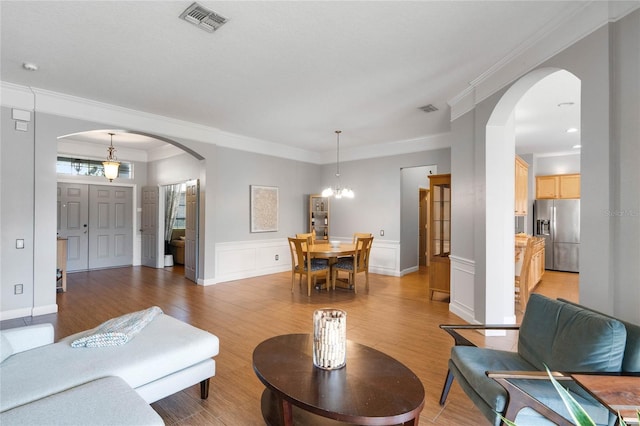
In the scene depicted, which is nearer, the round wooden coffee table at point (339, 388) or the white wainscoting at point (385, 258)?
the round wooden coffee table at point (339, 388)

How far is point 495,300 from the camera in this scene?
11.5 feet

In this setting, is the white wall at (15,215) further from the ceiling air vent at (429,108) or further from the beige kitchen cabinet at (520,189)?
the beige kitchen cabinet at (520,189)

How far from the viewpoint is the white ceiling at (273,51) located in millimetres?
2436

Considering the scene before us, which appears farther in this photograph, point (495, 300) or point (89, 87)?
point (89, 87)

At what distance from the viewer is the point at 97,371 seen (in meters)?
1.76

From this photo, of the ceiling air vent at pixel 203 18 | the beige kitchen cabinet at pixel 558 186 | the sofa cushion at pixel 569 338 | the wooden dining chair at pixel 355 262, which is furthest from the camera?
the beige kitchen cabinet at pixel 558 186

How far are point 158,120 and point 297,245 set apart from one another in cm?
303

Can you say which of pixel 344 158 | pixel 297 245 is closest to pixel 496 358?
pixel 297 245

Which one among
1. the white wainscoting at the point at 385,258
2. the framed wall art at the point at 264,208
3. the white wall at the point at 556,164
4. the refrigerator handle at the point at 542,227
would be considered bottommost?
the white wainscoting at the point at 385,258

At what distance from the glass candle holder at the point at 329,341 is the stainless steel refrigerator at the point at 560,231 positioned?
7384 millimetres

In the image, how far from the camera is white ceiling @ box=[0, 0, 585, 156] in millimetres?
2436

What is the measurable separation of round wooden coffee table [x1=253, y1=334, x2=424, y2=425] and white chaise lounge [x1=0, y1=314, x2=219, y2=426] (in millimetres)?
522

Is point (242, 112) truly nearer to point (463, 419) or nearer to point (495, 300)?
point (495, 300)

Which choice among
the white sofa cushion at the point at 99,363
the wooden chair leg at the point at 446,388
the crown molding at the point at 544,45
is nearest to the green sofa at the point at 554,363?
the wooden chair leg at the point at 446,388
